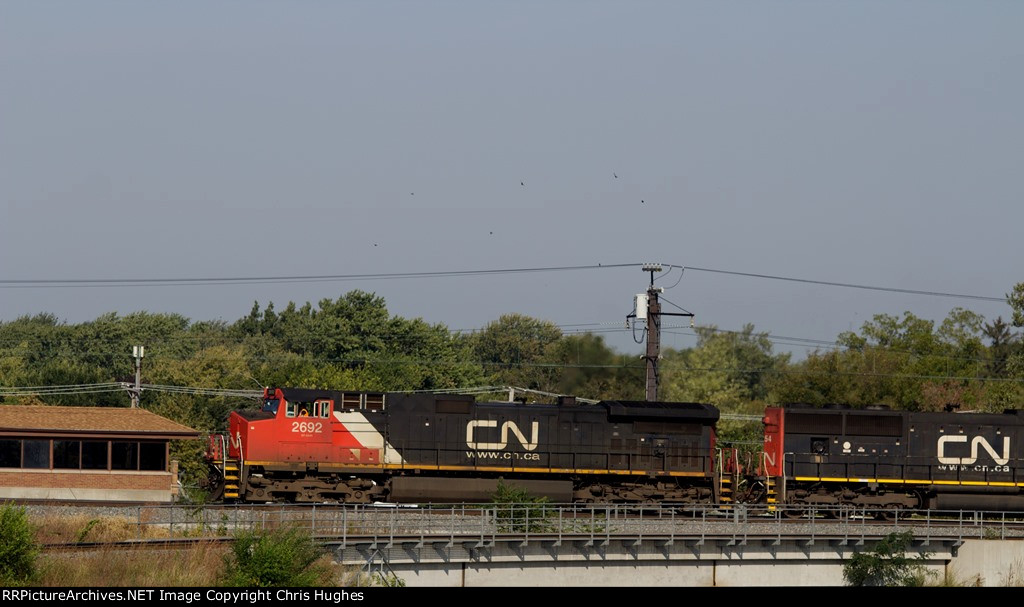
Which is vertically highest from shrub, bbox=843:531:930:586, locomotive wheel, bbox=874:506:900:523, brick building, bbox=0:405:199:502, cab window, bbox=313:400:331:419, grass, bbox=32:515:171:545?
cab window, bbox=313:400:331:419

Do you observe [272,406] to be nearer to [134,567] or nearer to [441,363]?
[134,567]

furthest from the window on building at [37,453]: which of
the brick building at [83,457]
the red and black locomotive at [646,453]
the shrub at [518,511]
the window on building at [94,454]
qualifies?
the shrub at [518,511]

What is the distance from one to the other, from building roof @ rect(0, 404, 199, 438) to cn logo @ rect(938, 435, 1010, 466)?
24721 mm

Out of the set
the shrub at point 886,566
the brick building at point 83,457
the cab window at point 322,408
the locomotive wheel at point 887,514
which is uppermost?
the cab window at point 322,408

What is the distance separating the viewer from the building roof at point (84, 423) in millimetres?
37531

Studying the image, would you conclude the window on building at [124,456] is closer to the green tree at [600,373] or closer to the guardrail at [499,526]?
the guardrail at [499,526]

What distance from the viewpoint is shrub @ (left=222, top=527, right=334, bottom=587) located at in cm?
2430

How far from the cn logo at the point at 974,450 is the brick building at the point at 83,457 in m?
24.8

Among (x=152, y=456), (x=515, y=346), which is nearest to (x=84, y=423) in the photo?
(x=152, y=456)

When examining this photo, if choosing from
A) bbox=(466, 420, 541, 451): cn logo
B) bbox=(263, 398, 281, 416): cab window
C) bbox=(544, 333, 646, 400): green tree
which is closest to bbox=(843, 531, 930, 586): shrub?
bbox=(466, 420, 541, 451): cn logo

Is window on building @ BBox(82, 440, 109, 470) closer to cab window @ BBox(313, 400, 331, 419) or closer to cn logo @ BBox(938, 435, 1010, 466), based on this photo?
cab window @ BBox(313, 400, 331, 419)

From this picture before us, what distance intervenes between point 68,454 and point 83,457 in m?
0.48

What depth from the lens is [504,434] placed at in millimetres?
37594
